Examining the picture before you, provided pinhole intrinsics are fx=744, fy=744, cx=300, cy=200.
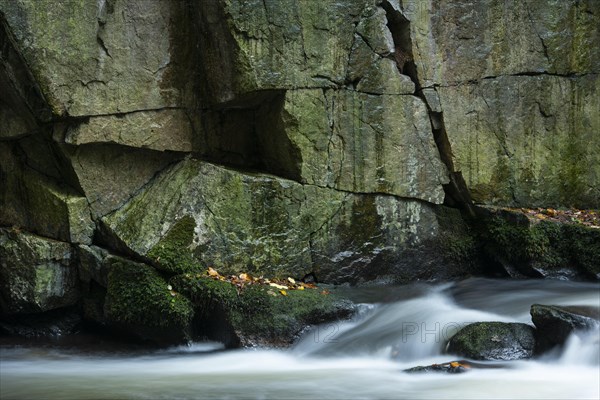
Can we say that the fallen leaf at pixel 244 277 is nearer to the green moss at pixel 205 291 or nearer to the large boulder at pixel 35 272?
the green moss at pixel 205 291

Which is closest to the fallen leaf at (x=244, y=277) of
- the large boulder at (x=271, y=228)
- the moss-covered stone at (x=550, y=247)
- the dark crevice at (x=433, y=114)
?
the large boulder at (x=271, y=228)

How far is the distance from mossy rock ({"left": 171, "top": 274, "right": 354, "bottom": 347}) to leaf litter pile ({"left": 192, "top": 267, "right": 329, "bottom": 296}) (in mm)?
53

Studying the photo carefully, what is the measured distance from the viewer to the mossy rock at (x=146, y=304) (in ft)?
25.9

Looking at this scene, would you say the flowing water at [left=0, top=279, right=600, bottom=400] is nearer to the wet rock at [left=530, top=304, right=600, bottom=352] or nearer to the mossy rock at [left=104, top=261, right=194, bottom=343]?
the wet rock at [left=530, top=304, right=600, bottom=352]

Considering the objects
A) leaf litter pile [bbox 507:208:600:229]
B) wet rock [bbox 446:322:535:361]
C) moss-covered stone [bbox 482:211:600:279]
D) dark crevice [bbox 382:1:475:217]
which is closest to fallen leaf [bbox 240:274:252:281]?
wet rock [bbox 446:322:535:361]

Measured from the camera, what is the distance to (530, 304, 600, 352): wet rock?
6855mm

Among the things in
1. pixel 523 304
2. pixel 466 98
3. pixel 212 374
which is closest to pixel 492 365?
pixel 523 304

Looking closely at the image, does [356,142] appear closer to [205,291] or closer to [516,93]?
[516,93]

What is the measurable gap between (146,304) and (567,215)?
5391 millimetres

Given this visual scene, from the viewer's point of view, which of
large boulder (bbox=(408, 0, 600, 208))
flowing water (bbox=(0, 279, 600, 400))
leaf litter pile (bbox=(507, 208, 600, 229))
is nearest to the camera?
flowing water (bbox=(0, 279, 600, 400))

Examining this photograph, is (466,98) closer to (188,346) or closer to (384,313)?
(384,313)

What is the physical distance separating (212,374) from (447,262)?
3.71m

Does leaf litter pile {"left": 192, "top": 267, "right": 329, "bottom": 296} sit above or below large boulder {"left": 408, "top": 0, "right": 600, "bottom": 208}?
below

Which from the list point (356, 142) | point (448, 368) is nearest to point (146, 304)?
point (356, 142)
